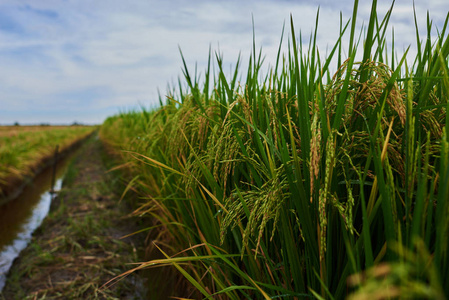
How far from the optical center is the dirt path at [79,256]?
95.8 inches

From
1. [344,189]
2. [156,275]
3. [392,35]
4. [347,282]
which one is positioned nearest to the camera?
[347,282]

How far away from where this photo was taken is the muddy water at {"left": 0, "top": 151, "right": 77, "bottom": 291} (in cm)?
341

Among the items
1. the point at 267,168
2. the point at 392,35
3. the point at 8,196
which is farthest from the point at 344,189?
the point at 8,196

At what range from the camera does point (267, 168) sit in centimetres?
116

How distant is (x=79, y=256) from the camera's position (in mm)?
2904

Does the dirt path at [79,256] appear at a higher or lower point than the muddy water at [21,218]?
higher

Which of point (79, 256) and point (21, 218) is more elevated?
point (79, 256)

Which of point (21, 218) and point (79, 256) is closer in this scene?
point (79, 256)

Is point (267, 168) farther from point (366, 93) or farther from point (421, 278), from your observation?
point (421, 278)

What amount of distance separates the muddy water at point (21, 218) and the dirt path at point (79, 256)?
0.20 meters

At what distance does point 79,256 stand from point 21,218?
2304 mm

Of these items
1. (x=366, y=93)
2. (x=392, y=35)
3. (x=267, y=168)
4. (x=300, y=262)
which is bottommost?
(x=300, y=262)

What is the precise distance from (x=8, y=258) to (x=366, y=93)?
364cm

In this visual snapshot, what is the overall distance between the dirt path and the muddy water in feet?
0.66
